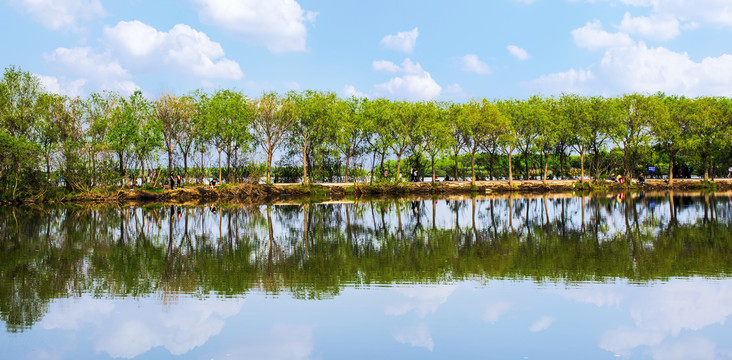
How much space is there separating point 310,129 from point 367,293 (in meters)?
44.4

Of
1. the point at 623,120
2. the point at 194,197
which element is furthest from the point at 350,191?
the point at 623,120

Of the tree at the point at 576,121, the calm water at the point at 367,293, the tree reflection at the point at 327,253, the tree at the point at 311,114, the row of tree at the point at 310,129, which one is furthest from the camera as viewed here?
the tree at the point at 576,121

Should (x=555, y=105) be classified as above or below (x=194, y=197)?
above

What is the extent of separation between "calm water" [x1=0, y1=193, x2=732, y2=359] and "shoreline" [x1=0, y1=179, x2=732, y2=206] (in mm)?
25490

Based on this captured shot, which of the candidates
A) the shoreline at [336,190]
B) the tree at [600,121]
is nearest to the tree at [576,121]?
the tree at [600,121]

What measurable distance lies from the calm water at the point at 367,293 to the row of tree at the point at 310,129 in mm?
27272

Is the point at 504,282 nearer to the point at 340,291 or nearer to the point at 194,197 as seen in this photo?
the point at 340,291

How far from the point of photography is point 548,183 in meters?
58.4

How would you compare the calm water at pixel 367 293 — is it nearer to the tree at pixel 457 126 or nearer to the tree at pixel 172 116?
the tree at pixel 172 116

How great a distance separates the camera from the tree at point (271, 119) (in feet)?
163

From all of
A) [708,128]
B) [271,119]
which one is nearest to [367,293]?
[271,119]

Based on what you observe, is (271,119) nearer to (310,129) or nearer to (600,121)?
(310,129)

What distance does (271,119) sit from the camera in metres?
49.6

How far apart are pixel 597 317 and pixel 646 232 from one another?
12.1 metres
